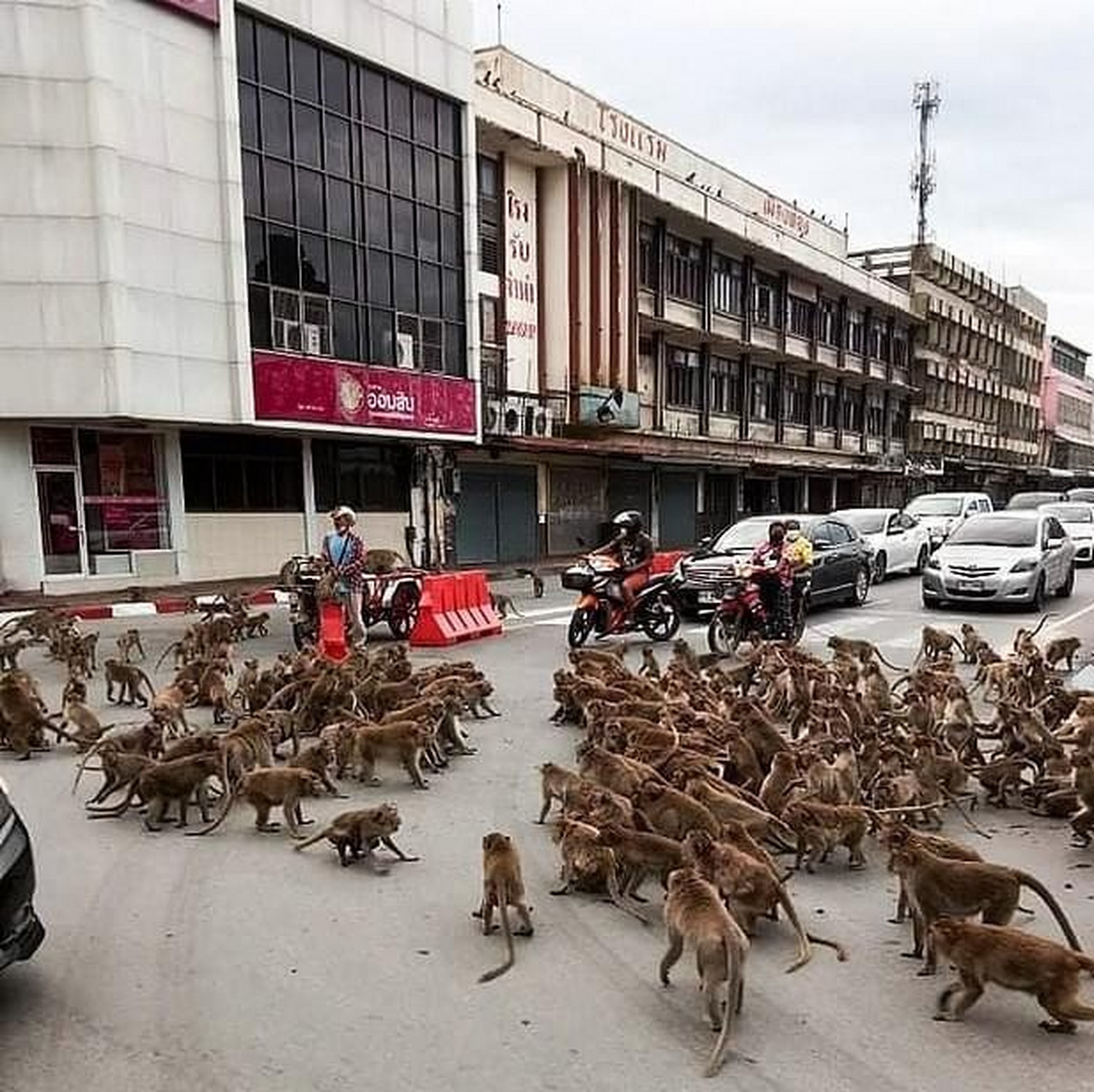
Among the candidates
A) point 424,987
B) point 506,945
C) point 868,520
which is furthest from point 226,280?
point 424,987

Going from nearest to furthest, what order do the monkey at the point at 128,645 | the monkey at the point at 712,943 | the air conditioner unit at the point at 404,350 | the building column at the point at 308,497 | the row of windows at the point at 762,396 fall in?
the monkey at the point at 712,943 < the monkey at the point at 128,645 < the building column at the point at 308,497 < the air conditioner unit at the point at 404,350 < the row of windows at the point at 762,396

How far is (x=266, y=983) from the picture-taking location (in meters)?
4.30

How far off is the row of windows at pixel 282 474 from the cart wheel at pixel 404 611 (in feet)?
30.2

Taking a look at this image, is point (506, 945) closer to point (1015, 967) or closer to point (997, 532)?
point (1015, 967)

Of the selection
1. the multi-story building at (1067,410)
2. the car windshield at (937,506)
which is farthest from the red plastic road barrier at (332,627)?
the multi-story building at (1067,410)

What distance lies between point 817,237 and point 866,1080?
1909 inches

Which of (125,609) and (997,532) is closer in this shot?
(125,609)

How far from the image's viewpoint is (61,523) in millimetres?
19984

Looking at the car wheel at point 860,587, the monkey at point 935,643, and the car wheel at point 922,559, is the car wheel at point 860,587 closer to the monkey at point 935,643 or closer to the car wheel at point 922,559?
the monkey at point 935,643

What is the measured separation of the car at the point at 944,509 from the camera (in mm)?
27250

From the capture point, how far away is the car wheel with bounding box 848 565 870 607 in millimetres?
18094

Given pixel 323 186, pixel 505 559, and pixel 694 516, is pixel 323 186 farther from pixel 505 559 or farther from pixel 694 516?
pixel 694 516

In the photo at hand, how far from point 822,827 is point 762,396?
127 ft

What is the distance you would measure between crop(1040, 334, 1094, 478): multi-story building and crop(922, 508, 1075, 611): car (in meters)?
67.8
